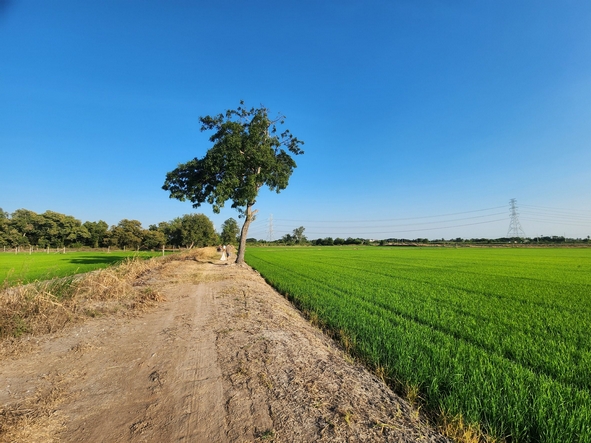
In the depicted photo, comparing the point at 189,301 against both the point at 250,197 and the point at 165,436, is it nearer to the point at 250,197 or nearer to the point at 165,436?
the point at 165,436

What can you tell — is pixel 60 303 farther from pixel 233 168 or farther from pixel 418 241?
pixel 418 241

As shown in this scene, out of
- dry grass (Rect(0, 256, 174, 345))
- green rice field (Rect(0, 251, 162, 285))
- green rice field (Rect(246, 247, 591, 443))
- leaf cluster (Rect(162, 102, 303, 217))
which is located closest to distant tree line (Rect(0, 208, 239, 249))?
green rice field (Rect(0, 251, 162, 285))

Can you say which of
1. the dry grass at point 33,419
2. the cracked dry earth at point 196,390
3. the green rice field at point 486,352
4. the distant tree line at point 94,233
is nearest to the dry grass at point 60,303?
the cracked dry earth at point 196,390

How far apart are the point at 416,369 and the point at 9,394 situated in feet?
19.2

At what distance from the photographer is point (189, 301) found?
934 centimetres

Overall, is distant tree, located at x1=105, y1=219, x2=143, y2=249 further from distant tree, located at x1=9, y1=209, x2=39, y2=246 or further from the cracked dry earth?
the cracked dry earth

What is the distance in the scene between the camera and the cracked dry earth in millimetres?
2811

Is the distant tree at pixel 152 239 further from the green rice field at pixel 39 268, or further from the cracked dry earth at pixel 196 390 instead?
the cracked dry earth at pixel 196 390

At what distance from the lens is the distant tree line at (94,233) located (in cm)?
6481

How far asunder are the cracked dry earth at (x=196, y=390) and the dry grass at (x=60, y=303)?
1.97 feet

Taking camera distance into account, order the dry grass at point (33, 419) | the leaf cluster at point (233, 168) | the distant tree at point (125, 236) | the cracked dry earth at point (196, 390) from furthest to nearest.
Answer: the distant tree at point (125, 236)
the leaf cluster at point (233, 168)
the cracked dry earth at point (196, 390)
the dry grass at point (33, 419)

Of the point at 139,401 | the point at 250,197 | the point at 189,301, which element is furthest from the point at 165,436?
the point at 250,197

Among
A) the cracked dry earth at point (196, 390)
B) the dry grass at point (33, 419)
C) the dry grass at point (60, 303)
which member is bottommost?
the cracked dry earth at point (196, 390)

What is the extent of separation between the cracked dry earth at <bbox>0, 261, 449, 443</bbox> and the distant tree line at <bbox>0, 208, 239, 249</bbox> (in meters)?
69.9
